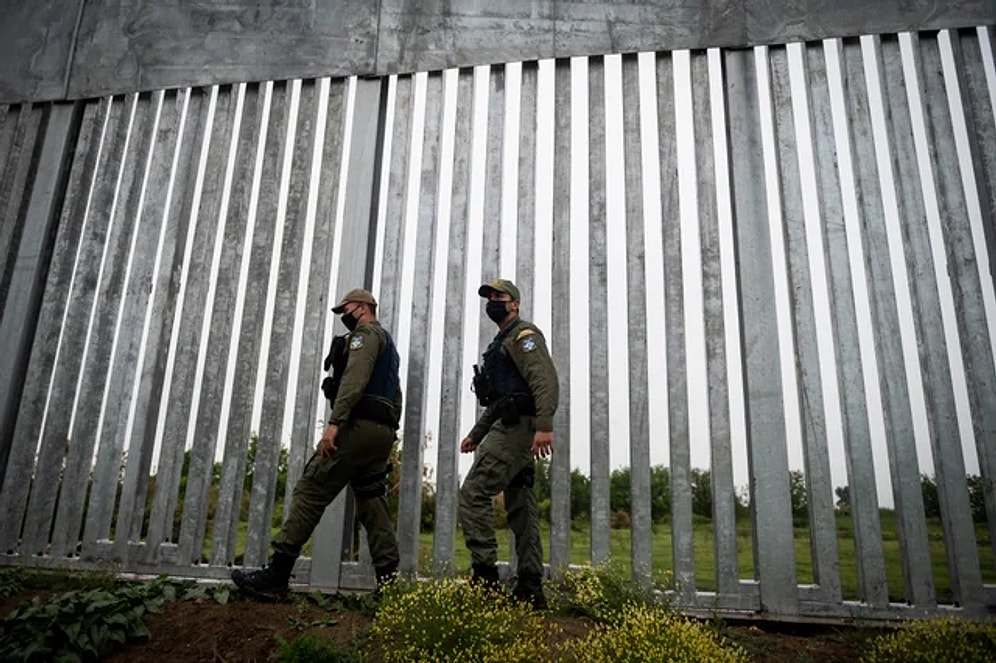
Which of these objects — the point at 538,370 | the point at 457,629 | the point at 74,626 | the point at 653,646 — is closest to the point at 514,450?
the point at 538,370

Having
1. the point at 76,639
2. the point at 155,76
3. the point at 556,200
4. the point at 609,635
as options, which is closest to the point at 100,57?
the point at 155,76

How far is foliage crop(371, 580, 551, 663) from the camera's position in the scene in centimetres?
310

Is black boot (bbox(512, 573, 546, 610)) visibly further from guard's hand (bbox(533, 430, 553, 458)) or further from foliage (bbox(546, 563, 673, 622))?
guard's hand (bbox(533, 430, 553, 458))

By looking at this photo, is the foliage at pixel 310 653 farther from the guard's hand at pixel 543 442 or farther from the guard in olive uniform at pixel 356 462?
the guard's hand at pixel 543 442

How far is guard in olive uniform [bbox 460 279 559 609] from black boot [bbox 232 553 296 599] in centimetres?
132

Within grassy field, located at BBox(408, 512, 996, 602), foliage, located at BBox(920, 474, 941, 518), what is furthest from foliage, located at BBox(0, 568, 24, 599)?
foliage, located at BBox(920, 474, 941, 518)

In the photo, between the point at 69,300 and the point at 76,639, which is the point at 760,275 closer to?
the point at 76,639

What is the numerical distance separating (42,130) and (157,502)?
171 inches

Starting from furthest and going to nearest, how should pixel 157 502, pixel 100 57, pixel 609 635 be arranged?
1. pixel 100 57
2. pixel 157 502
3. pixel 609 635

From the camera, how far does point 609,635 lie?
3.16m

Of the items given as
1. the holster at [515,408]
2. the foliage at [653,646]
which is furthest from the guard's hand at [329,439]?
the foliage at [653,646]

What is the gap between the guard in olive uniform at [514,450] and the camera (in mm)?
4172

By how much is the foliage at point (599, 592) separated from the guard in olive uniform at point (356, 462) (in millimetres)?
1210

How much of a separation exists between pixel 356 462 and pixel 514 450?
112 cm
